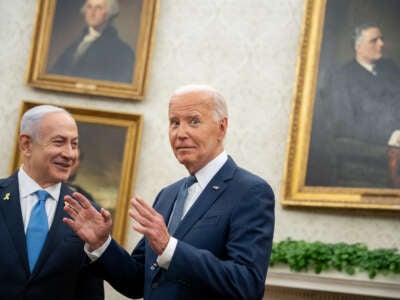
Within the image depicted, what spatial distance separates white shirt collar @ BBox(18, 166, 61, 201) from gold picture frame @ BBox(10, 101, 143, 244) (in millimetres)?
3698

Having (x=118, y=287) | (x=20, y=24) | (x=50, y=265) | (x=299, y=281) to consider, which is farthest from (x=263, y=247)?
(x=20, y=24)

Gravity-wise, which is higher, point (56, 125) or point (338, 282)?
point (56, 125)

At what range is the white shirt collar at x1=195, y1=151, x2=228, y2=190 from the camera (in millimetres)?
3520

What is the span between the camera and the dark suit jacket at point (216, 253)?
10.1 feet

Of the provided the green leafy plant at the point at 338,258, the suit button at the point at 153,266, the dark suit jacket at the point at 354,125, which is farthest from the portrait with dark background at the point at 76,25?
the suit button at the point at 153,266

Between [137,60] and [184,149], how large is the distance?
4.82 meters

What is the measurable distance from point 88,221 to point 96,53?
5034mm

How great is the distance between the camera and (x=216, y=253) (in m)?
3.29

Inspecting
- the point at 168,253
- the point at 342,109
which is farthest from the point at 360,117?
the point at 168,253

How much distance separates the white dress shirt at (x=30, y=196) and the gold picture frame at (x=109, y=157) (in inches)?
146

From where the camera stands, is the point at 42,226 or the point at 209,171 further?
the point at 42,226

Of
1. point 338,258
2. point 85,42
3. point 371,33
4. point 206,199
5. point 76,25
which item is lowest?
point 338,258

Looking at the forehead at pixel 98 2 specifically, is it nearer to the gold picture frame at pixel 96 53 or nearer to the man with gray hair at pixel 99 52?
the man with gray hair at pixel 99 52

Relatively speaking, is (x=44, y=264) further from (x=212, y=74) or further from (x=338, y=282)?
(x=212, y=74)
